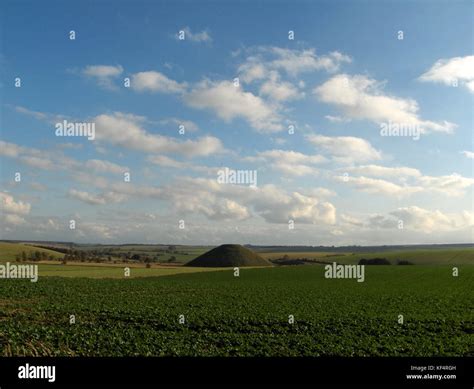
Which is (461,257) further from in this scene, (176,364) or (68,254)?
(176,364)

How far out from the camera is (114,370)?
16.6m

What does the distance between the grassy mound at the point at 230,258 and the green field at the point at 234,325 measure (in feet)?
376

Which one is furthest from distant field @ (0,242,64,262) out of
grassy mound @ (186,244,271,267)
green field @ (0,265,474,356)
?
green field @ (0,265,474,356)

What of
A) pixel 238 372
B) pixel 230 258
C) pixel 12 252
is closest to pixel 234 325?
pixel 238 372

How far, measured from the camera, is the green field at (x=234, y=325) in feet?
67.9

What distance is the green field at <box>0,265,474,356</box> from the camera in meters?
20.7

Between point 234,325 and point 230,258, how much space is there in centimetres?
13569

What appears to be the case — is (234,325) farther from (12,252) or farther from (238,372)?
(12,252)

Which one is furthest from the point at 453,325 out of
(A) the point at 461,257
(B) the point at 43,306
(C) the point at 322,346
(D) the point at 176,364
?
(A) the point at 461,257

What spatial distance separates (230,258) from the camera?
163 m

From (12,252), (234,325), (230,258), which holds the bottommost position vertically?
(230,258)

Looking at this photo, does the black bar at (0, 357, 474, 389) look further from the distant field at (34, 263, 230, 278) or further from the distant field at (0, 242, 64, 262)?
the distant field at (0, 242, 64, 262)

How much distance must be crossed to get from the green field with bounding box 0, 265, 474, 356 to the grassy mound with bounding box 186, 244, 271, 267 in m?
115

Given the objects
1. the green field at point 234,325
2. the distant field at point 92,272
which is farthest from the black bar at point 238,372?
the distant field at point 92,272
